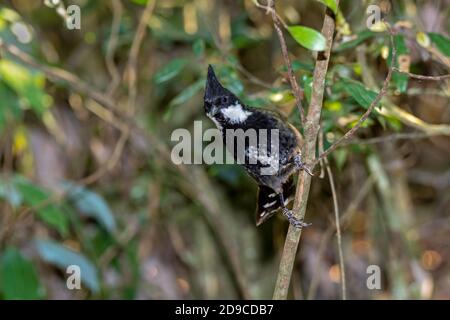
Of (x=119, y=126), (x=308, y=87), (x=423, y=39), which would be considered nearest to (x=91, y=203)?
(x=119, y=126)

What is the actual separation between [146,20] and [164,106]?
3.63ft

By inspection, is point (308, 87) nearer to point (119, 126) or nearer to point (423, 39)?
point (423, 39)

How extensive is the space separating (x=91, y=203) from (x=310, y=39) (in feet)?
7.54

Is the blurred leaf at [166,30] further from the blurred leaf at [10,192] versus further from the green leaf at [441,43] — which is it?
the green leaf at [441,43]

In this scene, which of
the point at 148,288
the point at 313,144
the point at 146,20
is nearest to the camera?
the point at 313,144

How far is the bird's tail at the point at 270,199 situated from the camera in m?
3.34

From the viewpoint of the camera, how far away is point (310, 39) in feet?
8.41

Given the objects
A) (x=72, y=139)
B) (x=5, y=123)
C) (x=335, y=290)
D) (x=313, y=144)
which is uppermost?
(x=72, y=139)

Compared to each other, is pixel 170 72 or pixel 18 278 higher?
pixel 170 72

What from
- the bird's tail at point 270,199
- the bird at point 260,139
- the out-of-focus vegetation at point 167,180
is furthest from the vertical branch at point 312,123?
the out-of-focus vegetation at point 167,180

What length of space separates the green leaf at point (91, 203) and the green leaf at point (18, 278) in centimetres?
54
